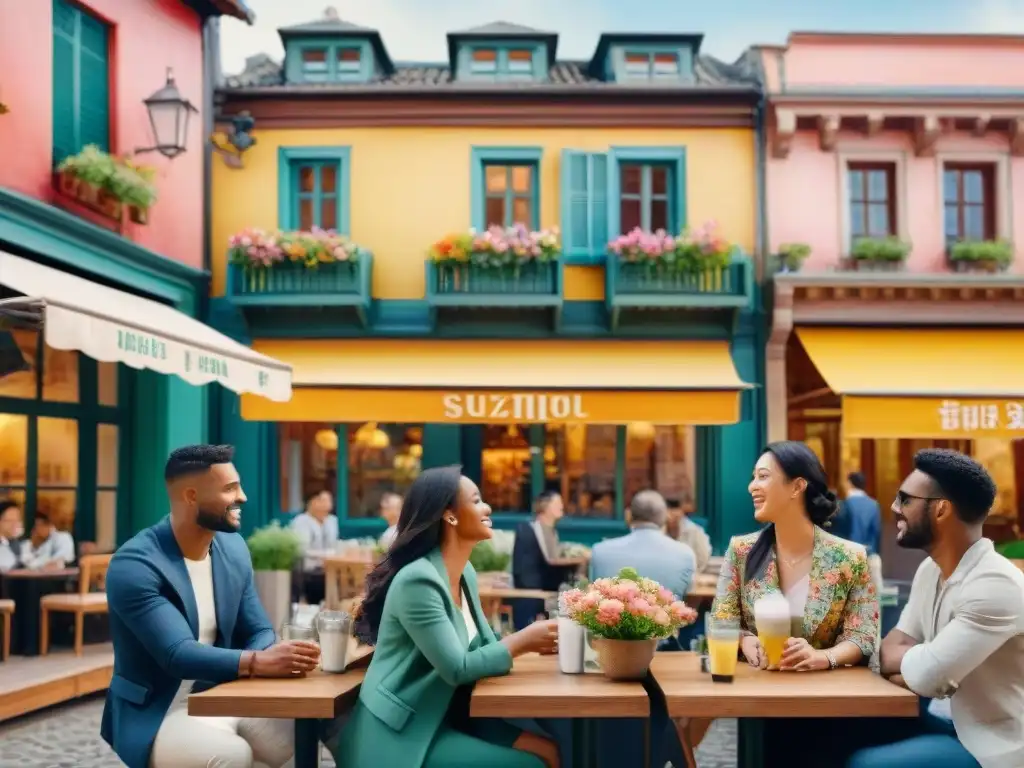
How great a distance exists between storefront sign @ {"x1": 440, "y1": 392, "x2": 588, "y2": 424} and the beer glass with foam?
824 cm

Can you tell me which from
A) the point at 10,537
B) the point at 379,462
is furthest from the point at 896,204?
the point at 10,537

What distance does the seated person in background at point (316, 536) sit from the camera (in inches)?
455

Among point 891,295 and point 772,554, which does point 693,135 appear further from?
point 772,554

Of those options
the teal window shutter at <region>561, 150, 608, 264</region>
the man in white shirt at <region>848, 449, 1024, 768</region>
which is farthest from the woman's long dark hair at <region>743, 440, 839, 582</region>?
the teal window shutter at <region>561, 150, 608, 264</region>

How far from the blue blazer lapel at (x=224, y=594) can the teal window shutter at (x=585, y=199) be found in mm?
10097

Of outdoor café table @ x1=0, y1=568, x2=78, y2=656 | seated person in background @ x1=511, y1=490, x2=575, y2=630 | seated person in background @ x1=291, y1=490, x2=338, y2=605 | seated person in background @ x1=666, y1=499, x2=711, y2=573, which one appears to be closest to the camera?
seated person in background @ x1=511, y1=490, x2=575, y2=630

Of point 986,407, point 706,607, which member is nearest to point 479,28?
point 986,407

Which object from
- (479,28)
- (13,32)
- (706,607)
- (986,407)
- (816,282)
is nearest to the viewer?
(706,607)

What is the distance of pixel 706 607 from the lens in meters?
8.65

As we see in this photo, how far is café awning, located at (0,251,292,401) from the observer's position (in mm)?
7047

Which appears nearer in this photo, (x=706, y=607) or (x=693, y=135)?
(x=706, y=607)

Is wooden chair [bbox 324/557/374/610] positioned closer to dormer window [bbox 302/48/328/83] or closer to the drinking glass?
the drinking glass

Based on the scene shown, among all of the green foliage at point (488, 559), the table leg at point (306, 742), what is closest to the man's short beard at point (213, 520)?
the table leg at point (306, 742)

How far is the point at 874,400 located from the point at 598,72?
5786 millimetres
